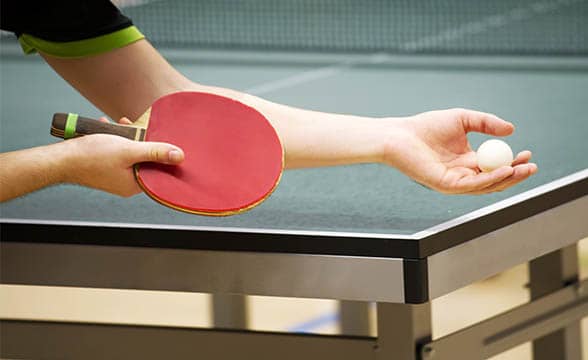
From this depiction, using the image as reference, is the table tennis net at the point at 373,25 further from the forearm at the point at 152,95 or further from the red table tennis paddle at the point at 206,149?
the red table tennis paddle at the point at 206,149

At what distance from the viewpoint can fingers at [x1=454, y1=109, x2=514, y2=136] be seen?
155 centimetres

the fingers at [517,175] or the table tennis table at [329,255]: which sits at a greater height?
the fingers at [517,175]

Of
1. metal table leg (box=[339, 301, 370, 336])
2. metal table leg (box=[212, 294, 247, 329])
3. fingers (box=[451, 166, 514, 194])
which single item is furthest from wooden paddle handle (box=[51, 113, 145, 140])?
metal table leg (box=[339, 301, 370, 336])

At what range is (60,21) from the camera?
181 centimetres

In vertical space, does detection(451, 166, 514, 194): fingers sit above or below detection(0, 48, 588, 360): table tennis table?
above

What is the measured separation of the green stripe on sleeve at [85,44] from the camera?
180cm

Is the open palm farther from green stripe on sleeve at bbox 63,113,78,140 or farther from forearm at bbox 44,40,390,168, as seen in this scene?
green stripe on sleeve at bbox 63,113,78,140

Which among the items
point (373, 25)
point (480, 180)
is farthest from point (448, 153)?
point (373, 25)

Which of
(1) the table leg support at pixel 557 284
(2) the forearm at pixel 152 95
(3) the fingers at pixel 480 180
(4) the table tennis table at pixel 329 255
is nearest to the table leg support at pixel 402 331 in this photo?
(4) the table tennis table at pixel 329 255

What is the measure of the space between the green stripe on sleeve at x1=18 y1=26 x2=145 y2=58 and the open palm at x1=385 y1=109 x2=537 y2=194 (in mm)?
444

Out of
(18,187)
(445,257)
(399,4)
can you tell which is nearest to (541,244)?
(445,257)

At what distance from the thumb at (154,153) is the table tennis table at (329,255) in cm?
11

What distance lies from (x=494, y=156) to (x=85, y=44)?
625mm

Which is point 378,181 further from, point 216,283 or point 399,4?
point 399,4
